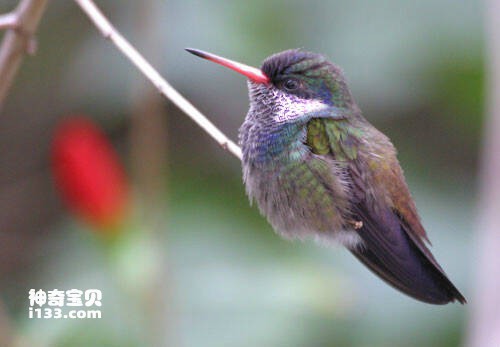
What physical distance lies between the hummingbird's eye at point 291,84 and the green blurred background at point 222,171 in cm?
52

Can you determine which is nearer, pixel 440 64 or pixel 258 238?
pixel 258 238

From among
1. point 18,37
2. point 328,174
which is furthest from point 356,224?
point 18,37

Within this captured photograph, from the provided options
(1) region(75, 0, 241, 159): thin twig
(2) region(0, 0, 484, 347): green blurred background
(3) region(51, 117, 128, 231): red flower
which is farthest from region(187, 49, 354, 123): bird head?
(3) region(51, 117, 128, 231): red flower

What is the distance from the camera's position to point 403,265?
103 inches

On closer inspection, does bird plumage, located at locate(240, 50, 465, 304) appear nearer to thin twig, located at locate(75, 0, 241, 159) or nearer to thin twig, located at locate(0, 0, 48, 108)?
thin twig, located at locate(75, 0, 241, 159)

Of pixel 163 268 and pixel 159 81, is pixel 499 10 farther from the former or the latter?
pixel 163 268

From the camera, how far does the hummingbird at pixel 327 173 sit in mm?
2662

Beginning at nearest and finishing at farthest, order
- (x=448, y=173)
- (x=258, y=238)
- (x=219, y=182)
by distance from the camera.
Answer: (x=258, y=238) → (x=219, y=182) → (x=448, y=173)

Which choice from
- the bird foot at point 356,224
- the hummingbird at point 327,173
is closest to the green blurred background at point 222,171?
the hummingbird at point 327,173

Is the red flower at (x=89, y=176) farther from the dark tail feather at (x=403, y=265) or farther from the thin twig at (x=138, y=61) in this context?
the dark tail feather at (x=403, y=265)

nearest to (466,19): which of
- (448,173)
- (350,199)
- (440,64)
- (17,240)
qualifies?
(440,64)

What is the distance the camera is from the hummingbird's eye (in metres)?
2.86

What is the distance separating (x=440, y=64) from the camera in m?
4.55

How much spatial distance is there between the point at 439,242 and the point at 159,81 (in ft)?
7.26
